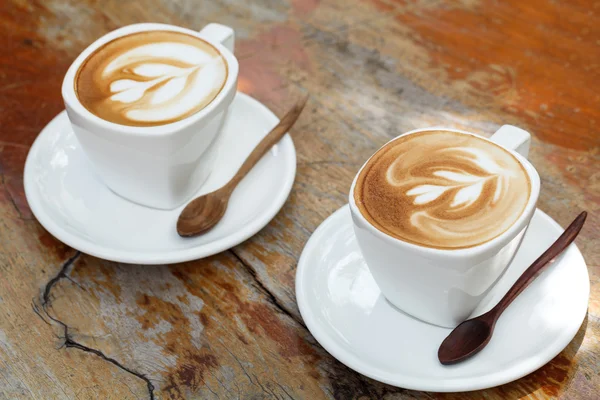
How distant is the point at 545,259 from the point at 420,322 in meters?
0.17

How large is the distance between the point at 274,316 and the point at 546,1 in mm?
928

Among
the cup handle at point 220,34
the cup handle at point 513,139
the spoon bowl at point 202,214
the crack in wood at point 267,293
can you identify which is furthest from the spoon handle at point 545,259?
the cup handle at point 220,34

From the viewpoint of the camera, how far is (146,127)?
0.95 meters

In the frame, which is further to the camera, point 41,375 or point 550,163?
point 550,163

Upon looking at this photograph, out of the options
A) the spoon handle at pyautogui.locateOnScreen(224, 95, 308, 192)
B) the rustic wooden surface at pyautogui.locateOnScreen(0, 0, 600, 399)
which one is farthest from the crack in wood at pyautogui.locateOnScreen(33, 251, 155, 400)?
the spoon handle at pyautogui.locateOnScreen(224, 95, 308, 192)

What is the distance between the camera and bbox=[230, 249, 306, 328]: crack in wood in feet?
3.05

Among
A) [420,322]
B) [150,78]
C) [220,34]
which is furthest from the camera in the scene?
[220,34]

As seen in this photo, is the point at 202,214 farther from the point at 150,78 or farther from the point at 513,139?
the point at 513,139

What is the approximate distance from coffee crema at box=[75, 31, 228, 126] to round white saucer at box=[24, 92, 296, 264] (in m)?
0.08

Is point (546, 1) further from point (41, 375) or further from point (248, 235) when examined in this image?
point (41, 375)

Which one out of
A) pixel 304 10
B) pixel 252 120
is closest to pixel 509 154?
pixel 252 120

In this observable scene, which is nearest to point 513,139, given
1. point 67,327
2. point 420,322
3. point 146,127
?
point 420,322

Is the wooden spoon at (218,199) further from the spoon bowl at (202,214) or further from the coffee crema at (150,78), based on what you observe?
the coffee crema at (150,78)

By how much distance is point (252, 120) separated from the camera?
3.96 feet
